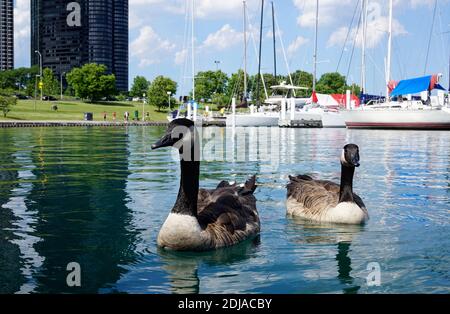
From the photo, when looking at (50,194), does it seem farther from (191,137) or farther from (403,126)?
(403,126)

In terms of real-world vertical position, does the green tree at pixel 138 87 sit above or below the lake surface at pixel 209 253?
above

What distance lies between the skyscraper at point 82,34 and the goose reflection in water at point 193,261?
112960 mm

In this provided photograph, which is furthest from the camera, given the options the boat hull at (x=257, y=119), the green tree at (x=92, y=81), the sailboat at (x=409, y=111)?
the green tree at (x=92, y=81)

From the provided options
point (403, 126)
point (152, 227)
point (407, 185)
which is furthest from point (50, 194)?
point (403, 126)

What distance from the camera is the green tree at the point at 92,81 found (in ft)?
445

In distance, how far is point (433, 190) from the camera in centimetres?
1580

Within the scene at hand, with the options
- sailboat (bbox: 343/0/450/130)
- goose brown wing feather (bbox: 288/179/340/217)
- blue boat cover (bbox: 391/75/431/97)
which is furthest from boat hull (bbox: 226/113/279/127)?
goose brown wing feather (bbox: 288/179/340/217)

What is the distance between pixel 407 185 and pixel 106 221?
9.57 meters

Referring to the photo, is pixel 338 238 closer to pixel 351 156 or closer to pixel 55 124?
pixel 351 156

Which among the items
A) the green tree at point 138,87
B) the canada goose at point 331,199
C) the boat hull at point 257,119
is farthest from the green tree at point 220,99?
the canada goose at point 331,199

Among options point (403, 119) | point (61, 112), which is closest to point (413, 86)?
point (403, 119)

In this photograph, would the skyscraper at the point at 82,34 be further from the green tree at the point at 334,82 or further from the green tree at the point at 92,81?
the green tree at the point at 334,82

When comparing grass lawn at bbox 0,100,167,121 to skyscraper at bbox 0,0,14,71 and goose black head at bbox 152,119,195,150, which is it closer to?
skyscraper at bbox 0,0,14,71

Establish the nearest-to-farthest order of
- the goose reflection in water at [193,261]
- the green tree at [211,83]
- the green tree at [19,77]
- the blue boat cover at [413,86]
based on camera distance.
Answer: the goose reflection in water at [193,261] < the blue boat cover at [413,86] < the green tree at [211,83] < the green tree at [19,77]
